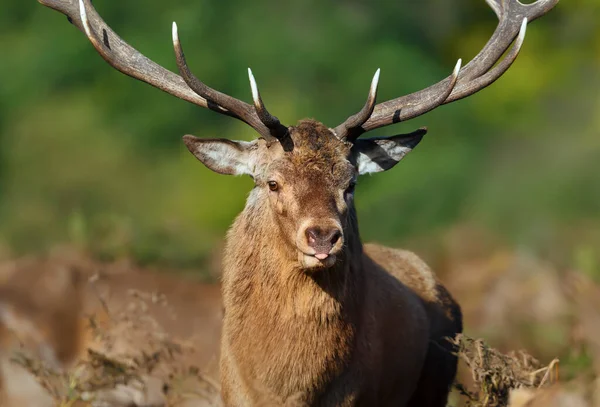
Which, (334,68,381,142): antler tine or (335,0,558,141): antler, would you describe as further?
(335,0,558,141): antler

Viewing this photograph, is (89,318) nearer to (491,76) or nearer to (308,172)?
(308,172)

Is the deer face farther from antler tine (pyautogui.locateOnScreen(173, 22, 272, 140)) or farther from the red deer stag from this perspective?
antler tine (pyautogui.locateOnScreen(173, 22, 272, 140))

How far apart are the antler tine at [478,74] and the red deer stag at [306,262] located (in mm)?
14

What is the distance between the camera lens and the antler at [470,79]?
8.74m

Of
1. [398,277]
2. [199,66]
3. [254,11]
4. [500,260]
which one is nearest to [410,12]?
[254,11]

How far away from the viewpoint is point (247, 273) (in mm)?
8469

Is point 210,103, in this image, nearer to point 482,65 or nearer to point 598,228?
point 482,65

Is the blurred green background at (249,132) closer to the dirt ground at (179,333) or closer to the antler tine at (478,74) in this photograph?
the dirt ground at (179,333)

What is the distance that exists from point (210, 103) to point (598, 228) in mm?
14542

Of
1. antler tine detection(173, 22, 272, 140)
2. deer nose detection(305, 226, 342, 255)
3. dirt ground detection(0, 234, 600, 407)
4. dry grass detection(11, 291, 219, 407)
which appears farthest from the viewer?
dry grass detection(11, 291, 219, 407)

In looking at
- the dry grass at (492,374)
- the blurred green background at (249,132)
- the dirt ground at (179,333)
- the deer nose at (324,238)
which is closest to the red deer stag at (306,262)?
the deer nose at (324,238)

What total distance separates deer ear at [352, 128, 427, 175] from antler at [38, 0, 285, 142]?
2.45 ft

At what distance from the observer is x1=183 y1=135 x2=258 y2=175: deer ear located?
342 inches

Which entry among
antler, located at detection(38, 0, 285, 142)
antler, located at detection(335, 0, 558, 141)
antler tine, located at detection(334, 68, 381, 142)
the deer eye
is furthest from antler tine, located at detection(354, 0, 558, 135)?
antler, located at detection(38, 0, 285, 142)
